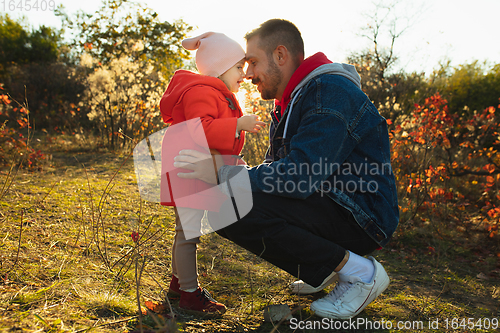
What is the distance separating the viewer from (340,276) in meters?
1.79

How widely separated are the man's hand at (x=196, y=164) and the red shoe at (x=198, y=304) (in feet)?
1.94

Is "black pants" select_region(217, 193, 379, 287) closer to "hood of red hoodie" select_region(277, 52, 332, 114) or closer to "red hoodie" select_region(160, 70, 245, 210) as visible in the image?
"red hoodie" select_region(160, 70, 245, 210)

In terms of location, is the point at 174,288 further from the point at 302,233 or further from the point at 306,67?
the point at 306,67

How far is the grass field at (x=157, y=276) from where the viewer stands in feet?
5.08

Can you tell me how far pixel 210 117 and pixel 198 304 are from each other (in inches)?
38.5

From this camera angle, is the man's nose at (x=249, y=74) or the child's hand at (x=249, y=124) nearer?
the child's hand at (x=249, y=124)

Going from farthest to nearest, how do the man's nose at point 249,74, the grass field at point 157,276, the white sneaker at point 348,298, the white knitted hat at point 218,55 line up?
the man's nose at point 249,74
the white knitted hat at point 218,55
the white sneaker at point 348,298
the grass field at point 157,276

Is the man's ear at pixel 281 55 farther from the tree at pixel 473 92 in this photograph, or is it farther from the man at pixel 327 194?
the tree at pixel 473 92

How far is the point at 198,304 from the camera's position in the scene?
5.74 ft

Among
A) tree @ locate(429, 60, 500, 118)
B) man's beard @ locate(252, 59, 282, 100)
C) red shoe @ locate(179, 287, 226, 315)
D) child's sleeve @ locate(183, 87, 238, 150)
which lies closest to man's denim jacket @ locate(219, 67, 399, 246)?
child's sleeve @ locate(183, 87, 238, 150)

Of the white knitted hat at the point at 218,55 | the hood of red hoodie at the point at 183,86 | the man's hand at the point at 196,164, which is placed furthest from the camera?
the white knitted hat at the point at 218,55

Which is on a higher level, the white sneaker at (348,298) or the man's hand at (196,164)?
the man's hand at (196,164)

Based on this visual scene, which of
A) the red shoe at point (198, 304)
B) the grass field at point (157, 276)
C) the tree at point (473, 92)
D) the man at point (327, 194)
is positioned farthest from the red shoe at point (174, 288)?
the tree at point (473, 92)

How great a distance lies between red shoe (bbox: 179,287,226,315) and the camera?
1.74m
